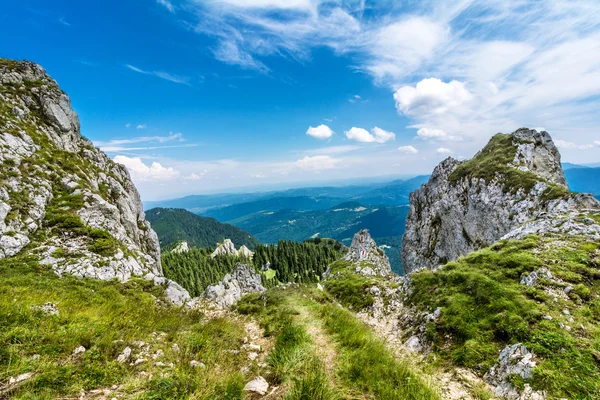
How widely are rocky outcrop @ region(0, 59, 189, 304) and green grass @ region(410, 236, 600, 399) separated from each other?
63.7 feet

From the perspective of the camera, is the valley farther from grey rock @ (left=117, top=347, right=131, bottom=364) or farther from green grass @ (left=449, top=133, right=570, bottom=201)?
green grass @ (left=449, top=133, right=570, bottom=201)

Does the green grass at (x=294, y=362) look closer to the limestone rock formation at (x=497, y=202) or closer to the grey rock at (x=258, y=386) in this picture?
the grey rock at (x=258, y=386)

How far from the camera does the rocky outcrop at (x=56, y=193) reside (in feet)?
52.9

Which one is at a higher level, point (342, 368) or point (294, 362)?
point (294, 362)

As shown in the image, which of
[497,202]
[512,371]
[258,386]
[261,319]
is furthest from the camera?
[497,202]

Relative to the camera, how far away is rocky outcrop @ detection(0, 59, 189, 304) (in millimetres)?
16125

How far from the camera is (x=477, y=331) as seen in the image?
31.3ft

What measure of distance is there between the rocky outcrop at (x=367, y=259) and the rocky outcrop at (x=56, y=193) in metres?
26.1

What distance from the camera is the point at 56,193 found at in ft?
69.7

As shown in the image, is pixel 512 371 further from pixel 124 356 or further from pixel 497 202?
pixel 497 202

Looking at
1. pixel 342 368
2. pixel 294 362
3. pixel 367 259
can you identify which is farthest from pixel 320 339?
pixel 367 259

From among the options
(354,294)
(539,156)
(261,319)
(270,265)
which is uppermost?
(539,156)

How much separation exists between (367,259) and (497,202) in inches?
799

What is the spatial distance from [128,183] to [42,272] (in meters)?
28.1
